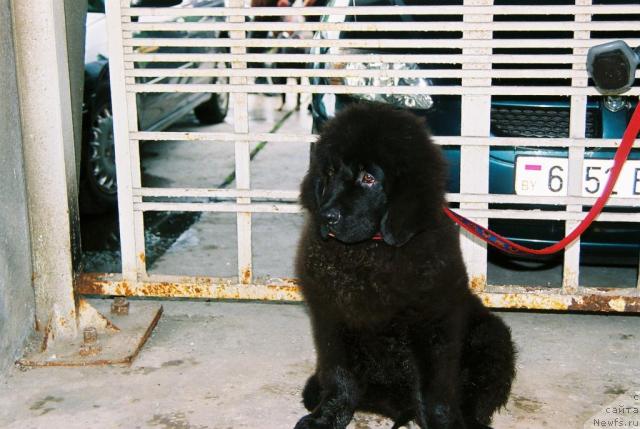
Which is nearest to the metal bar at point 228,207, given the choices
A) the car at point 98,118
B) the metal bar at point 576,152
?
the metal bar at point 576,152

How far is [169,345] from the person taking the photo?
4.04m

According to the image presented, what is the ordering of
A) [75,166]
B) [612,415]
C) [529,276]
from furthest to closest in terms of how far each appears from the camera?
[529,276] < [75,166] < [612,415]

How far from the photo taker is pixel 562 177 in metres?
3.90

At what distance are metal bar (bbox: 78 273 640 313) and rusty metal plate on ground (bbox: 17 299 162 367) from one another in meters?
0.14

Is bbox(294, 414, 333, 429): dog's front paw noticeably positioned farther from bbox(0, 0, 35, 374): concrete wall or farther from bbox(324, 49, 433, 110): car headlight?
bbox(324, 49, 433, 110): car headlight

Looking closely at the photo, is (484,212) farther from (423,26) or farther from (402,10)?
(402,10)

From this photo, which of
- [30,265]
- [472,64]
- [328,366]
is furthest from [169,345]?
[472,64]

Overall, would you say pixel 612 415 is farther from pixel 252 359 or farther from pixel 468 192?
pixel 252 359

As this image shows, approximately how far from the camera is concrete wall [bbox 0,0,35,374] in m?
3.59

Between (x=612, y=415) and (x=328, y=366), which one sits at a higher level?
(x=328, y=366)

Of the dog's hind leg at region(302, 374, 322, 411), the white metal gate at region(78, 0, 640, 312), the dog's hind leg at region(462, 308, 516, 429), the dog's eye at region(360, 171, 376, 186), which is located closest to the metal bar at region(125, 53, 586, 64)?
the white metal gate at region(78, 0, 640, 312)

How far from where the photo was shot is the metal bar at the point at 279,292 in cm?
396

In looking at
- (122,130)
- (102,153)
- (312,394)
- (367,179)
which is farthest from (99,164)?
(367,179)

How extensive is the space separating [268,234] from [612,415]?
9.70 ft
